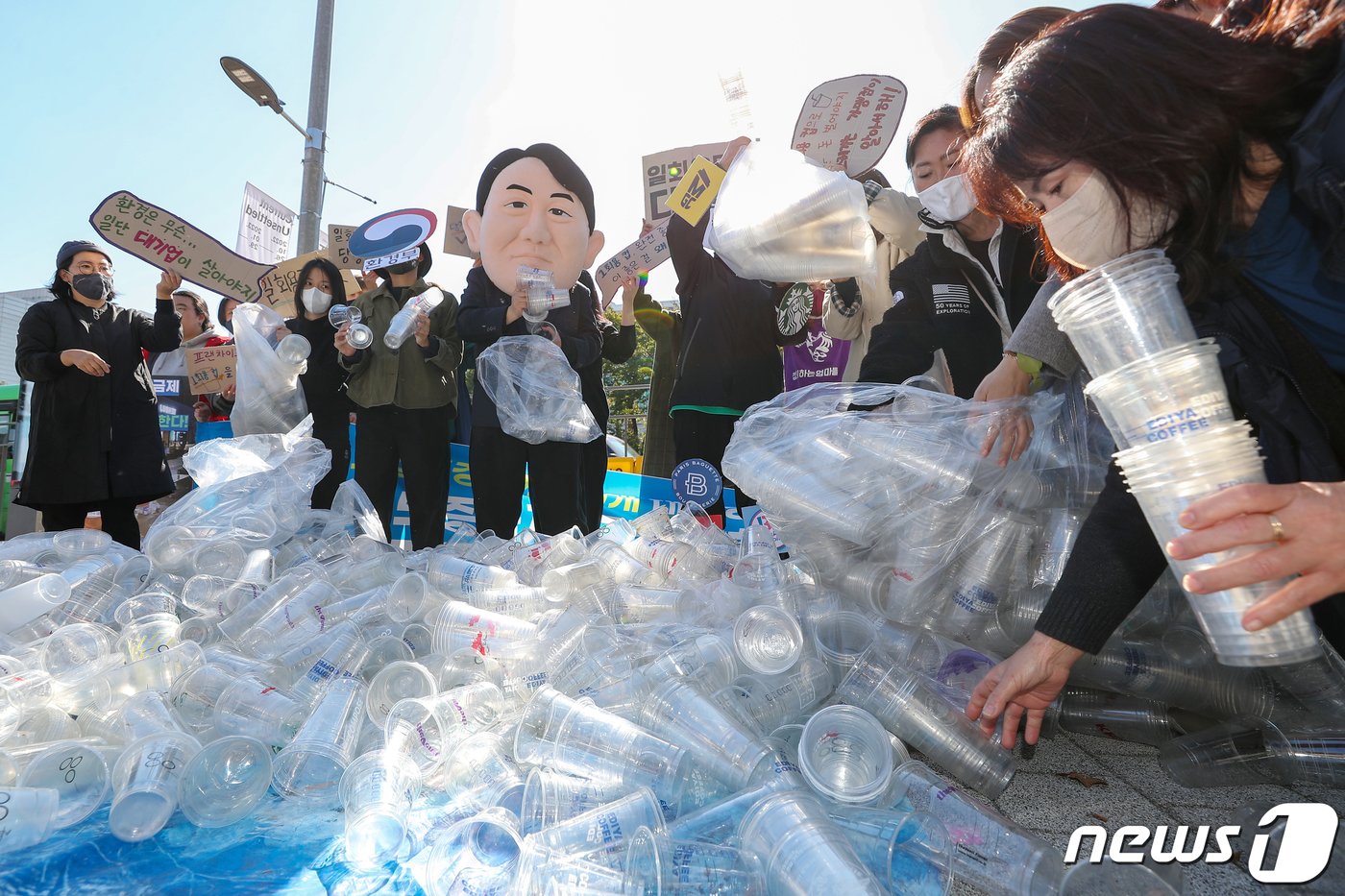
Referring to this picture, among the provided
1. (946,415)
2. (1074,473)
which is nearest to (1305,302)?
(1074,473)

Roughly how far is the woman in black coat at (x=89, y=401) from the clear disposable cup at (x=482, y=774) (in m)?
→ 3.64

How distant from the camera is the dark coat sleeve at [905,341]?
2629 mm

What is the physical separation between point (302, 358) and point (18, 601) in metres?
2.32

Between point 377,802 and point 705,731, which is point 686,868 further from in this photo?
point 377,802

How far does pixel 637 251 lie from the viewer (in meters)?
4.78

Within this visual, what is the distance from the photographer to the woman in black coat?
3.98 meters

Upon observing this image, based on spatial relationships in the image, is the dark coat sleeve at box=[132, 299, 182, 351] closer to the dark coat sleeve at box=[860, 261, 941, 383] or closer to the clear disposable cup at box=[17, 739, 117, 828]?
the clear disposable cup at box=[17, 739, 117, 828]

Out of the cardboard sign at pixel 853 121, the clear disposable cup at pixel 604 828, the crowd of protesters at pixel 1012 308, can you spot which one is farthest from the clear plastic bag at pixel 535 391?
the clear disposable cup at pixel 604 828

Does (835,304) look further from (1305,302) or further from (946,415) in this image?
(1305,302)

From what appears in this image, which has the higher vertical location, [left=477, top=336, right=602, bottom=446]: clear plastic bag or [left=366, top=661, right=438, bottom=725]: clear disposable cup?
[left=477, top=336, right=602, bottom=446]: clear plastic bag

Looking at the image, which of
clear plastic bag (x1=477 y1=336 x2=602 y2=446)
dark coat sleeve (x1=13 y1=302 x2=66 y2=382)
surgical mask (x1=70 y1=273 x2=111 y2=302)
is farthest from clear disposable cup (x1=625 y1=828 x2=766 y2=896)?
surgical mask (x1=70 y1=273 x2=111 y2=302)

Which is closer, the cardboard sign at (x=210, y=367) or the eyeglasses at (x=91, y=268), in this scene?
the eyeglasses at (x=91, y=268)

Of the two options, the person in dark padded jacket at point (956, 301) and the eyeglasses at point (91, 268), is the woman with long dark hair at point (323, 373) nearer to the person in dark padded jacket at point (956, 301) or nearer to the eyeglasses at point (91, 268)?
the eyeglasses at point (91, 268)

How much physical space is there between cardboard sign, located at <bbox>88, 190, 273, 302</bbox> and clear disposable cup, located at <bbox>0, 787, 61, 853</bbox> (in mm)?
4739
